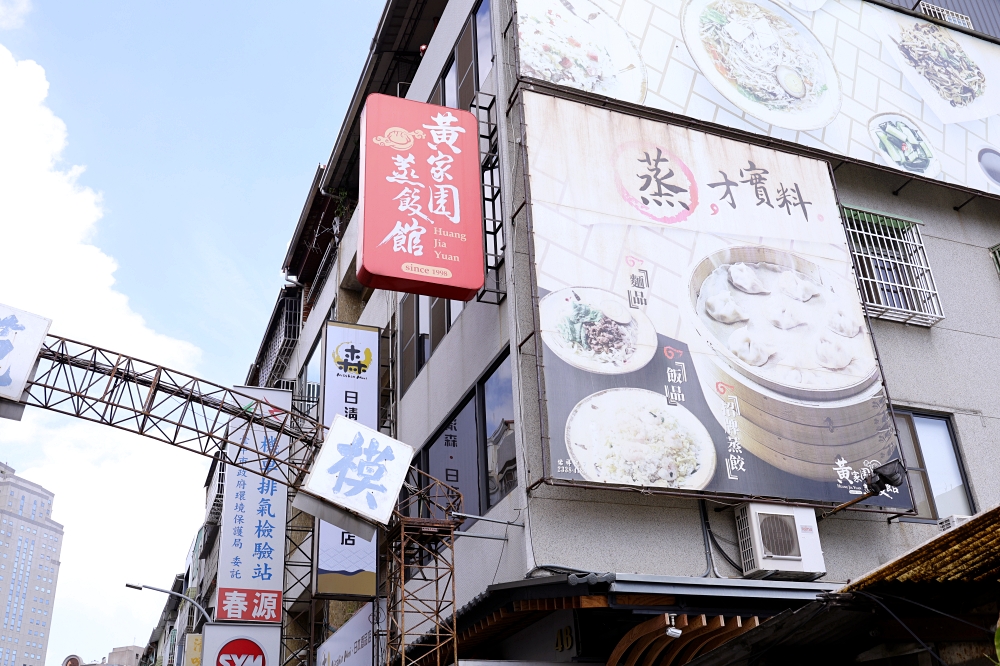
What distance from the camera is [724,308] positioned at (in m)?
13.3

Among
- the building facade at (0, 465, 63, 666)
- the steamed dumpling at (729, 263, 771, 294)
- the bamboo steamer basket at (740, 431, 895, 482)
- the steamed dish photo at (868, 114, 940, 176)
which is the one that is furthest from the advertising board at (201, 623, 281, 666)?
the building facade at (0, 465, 63, 666)

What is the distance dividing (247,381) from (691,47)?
88.3ft

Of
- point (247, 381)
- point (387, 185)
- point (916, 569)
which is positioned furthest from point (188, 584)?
point (916, 569)

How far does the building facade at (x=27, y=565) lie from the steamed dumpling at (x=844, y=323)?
186 meters

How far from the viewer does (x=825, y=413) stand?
42.9 ft

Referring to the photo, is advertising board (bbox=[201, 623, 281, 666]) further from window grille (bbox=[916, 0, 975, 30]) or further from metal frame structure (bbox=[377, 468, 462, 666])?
window grille (bbox=[916, 0, 975, 30])

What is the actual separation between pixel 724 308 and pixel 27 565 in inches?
7769

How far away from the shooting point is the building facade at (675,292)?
1165 cm

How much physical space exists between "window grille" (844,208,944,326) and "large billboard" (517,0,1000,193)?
107 centimetres

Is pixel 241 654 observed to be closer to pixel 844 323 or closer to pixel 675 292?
pixel 675 292

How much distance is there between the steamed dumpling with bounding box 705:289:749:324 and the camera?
1323 cm

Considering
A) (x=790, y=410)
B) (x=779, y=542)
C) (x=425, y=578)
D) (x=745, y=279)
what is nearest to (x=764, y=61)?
(x=745, y=279)

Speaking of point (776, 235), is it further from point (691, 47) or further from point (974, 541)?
point (974, 541)

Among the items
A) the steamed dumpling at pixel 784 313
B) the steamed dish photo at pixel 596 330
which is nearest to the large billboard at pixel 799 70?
the steamed dumpling at pixel 784 313
